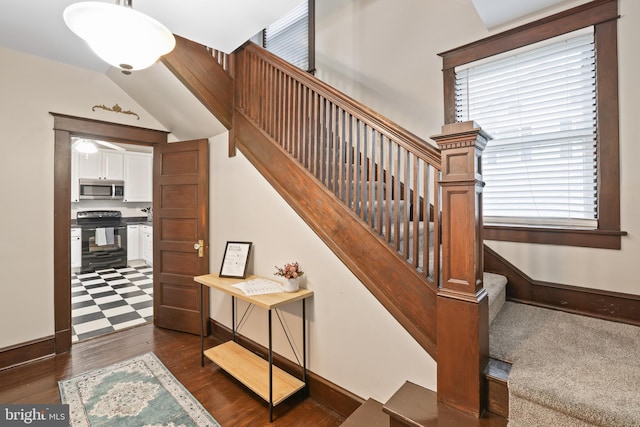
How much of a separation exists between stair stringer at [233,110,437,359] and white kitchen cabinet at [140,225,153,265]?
521cm

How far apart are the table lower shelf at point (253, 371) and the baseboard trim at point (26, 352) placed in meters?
1.64

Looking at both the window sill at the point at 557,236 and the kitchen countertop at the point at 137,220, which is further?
the kitchen countertop at the point at 137,220

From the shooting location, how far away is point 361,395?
75.8 inches

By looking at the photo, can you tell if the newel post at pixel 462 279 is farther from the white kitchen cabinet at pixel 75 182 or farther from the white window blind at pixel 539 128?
the white kitchen cabinet at pixel 75 182

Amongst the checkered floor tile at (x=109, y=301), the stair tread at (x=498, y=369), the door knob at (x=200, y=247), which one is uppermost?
the door knob at (x=200, y=247)

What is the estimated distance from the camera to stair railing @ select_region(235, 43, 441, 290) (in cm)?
165

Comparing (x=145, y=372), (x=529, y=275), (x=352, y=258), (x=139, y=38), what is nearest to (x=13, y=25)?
(x=139, y=38)

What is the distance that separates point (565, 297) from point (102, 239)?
7.41 metres

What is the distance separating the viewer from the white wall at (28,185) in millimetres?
2641

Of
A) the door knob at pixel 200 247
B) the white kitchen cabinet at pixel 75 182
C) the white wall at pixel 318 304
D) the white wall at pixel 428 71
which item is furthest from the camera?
the white kitchen cabinet at pixel 75 182

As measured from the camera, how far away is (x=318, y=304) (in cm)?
218

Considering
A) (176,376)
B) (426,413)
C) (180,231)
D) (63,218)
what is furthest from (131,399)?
(426,413)

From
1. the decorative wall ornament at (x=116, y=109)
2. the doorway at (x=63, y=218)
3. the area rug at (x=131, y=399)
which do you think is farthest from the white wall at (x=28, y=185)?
the area rug at (x=131, y=399)

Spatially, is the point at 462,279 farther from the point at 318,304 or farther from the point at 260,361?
the point at 260,361
